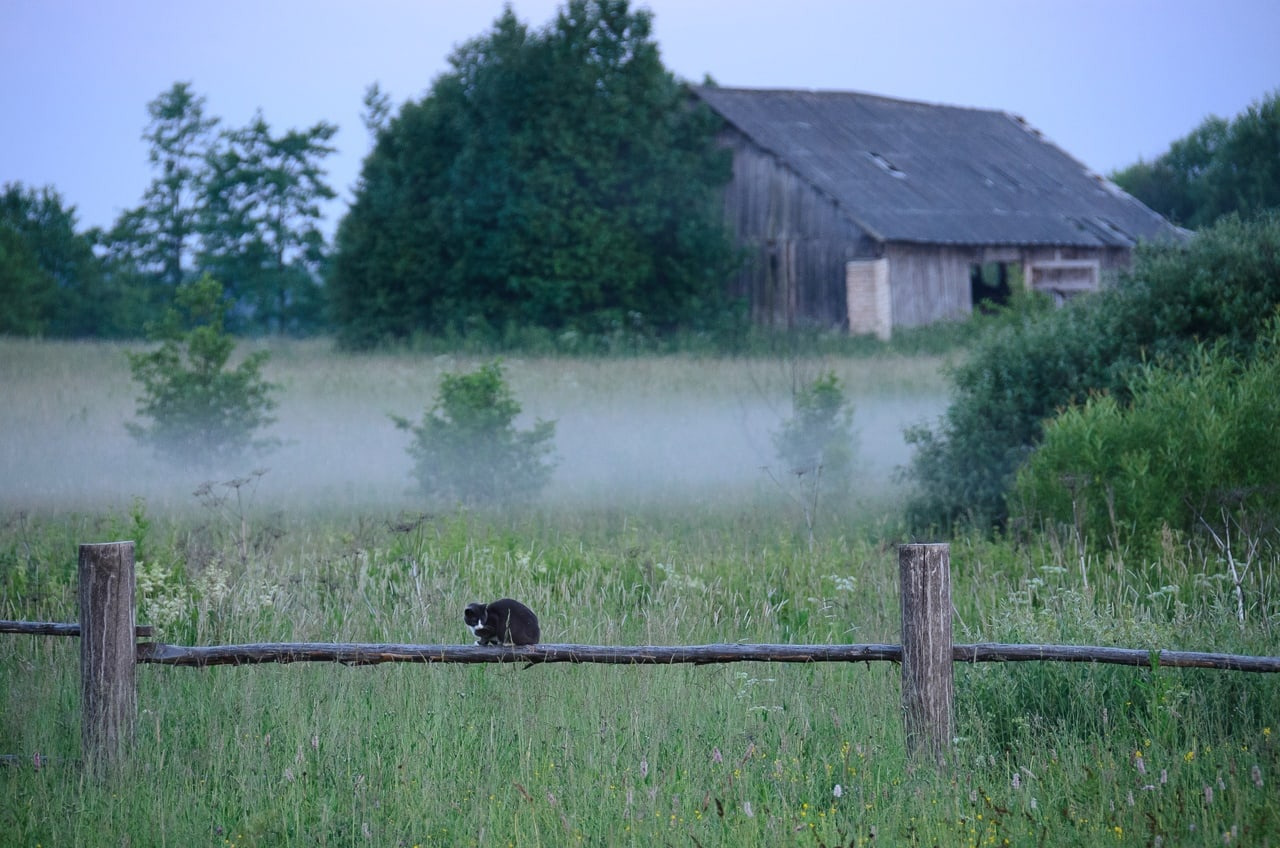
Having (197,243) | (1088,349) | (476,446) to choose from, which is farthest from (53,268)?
(1088,349)

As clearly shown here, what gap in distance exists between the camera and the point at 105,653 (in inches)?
226

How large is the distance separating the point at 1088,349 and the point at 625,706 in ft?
27.5

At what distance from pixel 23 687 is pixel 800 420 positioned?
10.4 m

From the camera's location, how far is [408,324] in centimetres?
3189

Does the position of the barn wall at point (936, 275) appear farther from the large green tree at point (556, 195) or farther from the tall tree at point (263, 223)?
the tall tree at point (263, 223)

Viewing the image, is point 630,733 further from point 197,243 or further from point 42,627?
point 197,243

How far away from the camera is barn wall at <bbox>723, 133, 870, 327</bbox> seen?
2975 cm

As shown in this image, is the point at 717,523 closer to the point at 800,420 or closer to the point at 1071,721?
the point at 800,420

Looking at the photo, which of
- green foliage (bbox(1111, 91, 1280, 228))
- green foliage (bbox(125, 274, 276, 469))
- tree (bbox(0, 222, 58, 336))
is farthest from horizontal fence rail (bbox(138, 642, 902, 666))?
green foliage (bbox(1111, 91, 1280, 228))

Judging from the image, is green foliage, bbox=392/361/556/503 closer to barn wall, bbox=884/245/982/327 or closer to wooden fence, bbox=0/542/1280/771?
wooden fence, bbox=0/542/1280/771

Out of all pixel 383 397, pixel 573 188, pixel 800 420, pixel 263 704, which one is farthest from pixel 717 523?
pixel 573 188

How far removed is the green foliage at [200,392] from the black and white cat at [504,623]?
861 cm

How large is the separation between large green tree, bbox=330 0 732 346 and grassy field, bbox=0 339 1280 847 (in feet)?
60.3

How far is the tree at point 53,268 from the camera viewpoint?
36.3 m
